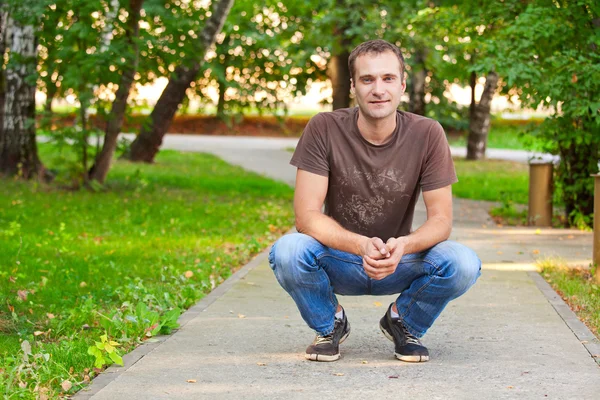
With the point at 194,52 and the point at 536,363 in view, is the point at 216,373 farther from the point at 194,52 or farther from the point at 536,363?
the point at 194,52

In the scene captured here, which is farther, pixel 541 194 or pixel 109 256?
pixel 541 194

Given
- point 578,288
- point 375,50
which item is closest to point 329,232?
point 375,50

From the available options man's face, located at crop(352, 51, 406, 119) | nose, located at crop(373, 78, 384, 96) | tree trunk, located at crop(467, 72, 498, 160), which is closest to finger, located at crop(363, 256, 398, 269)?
man's face, located at crop(352, 51, 406, 119)

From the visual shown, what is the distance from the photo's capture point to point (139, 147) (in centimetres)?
2172

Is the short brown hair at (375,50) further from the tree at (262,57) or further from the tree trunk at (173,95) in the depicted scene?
the tree at (262,57)

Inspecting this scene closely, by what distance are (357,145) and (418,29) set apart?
39.8 ft

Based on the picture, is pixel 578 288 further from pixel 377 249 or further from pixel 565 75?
pixel 377 249

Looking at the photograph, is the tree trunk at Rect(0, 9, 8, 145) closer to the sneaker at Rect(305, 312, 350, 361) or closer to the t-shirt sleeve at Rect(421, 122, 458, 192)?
the sneaker at Rect(305, 312, 350, 361)

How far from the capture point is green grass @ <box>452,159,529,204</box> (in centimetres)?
1556

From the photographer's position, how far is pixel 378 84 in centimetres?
509

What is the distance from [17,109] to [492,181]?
8.65 meters

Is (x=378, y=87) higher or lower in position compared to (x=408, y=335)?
higher

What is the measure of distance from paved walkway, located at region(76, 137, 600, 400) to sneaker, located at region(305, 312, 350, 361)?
0.07m

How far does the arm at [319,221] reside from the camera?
4.97 m
